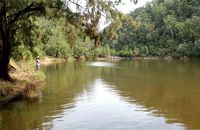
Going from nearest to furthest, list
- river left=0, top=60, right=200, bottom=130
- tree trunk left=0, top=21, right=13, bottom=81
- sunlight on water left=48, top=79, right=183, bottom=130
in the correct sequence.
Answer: sunlight on water left=48, top=79, right=183, bottom=130, river left=0, top=60, right=200, bottom=130, tree trunk left=0, top=21, right=13, bottom=81

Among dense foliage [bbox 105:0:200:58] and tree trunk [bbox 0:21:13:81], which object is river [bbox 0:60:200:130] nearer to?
tree trunk [bbox 0:21:13:81]

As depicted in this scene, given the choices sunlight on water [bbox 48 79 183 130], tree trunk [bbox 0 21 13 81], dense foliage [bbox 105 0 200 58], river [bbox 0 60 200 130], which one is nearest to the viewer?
sunlight on water [bbox 48 79 183 130]

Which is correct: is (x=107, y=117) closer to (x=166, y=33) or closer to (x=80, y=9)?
(x=80, y=9)

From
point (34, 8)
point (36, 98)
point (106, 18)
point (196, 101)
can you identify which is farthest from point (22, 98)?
point (196, 101)

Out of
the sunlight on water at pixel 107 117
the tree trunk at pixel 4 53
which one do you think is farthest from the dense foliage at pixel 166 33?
the tree trunk at pixel 4 53

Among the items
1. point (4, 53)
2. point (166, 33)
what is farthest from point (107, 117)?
point (166, 33)

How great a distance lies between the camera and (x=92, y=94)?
17.3 metres

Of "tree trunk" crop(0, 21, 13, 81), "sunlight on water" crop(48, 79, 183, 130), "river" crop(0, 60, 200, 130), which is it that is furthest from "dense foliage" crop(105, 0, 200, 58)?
"tree trunk" crop(0, 21, 13, 81)

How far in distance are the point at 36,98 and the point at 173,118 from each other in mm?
8011

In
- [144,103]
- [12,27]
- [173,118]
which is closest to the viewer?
[173,118]

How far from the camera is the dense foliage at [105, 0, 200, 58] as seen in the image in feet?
309

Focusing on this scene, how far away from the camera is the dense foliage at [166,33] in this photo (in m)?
94.3

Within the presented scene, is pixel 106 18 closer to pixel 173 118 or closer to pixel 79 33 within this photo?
pixel 79 33

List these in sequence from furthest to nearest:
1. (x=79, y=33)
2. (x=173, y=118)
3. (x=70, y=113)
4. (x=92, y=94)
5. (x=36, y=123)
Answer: (x=92, y=94) → (x=79, y=33) → (x=70, y=113) → (x=173, y=118) → (x=36, y=123)
